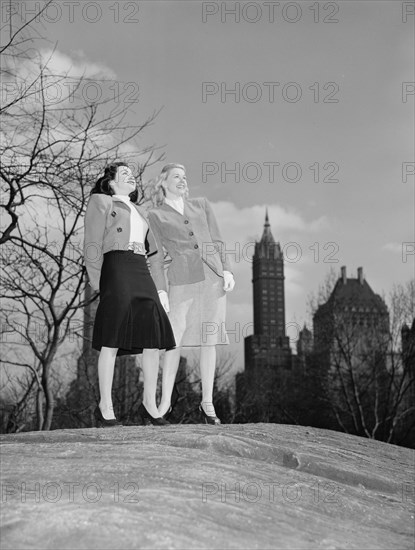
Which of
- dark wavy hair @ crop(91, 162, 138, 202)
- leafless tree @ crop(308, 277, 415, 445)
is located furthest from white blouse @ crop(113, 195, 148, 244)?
leafless tree @ crop(308, 277, 415, 445)

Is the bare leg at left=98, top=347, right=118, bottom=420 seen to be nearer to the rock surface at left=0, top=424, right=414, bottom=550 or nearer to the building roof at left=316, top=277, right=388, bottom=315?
the rock surface at left=0, top=424, right=414, bottom=550

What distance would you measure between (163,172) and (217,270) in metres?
1.01

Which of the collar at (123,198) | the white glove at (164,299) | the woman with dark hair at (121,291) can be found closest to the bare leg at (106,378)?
the woman with dark hair at (121,291)

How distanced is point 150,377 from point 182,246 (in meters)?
1.16

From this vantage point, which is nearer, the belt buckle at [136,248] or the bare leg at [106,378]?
the bare leg at [106,378]

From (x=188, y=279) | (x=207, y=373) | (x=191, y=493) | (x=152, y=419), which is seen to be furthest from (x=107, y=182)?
(x=191, y=493)

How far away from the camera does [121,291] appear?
551 centimetres

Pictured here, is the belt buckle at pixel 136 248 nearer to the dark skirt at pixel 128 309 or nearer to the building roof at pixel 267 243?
the dark skirt at pixel 128 309

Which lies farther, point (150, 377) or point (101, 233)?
point (150, 377)

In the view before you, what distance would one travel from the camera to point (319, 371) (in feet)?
75.5

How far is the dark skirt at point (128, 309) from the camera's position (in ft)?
18.0

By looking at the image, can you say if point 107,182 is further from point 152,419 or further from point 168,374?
point 152,419

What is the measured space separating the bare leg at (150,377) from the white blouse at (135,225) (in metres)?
0.92

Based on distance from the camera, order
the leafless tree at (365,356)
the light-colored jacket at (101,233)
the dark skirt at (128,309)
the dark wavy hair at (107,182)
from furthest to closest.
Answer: the leafless tree at (365,356) < the dark wavy hair at (107,182) < the light-colored jacket at (101,233) < the dark skirt at (128,309)
